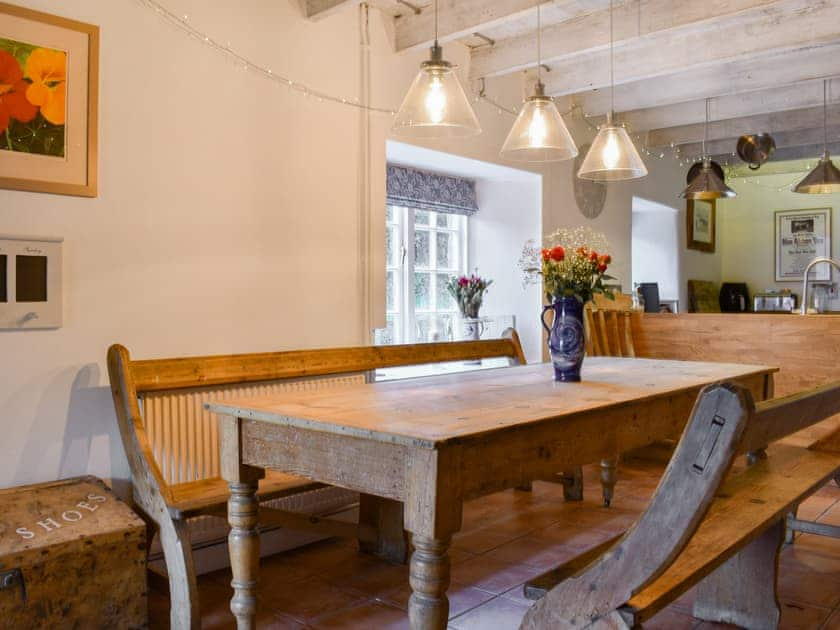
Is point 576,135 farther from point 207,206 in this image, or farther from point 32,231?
point 32,231

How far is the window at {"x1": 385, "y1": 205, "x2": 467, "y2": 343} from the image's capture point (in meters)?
4.79

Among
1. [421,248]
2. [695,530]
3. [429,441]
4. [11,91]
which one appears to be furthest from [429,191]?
[695,530]

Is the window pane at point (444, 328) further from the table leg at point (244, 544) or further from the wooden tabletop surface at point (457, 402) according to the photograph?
the table leg at point (244, 544)

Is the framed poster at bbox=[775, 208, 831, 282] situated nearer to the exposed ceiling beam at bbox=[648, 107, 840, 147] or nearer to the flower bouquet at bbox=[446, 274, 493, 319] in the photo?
the exposed ceiling beam at bbox=[648, 107, 840, 147]

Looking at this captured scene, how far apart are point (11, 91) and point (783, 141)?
21.0 ft

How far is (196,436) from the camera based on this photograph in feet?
9.41

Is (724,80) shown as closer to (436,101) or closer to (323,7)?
(323,7)

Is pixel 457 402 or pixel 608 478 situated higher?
pixel 457 402

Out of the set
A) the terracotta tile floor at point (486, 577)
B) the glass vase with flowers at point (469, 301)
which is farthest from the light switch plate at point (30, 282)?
the glass vase with flowers at point (469, 301)

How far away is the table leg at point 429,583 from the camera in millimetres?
1660

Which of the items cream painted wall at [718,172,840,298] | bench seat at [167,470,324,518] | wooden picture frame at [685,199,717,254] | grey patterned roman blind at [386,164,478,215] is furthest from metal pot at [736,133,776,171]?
bench seat at [167,470,324,518]

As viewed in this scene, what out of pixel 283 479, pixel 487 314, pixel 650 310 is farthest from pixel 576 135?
pixel 283 479

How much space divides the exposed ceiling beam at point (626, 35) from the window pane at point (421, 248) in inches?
44.2

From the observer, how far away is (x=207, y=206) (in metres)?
2.99
